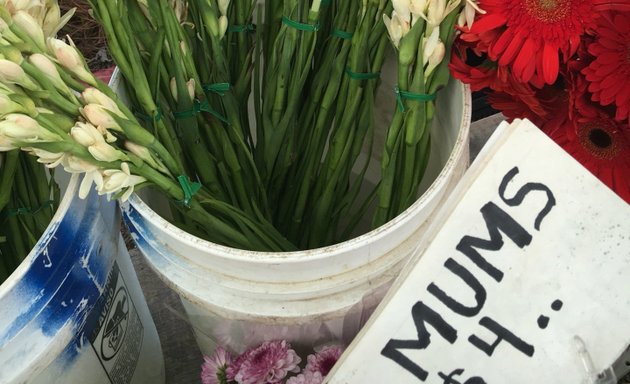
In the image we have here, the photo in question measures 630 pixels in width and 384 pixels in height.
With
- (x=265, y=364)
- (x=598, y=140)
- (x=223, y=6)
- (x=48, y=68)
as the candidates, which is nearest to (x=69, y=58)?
(x=48, y=68)

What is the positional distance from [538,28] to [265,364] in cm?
28

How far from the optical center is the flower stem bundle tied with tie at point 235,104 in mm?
366

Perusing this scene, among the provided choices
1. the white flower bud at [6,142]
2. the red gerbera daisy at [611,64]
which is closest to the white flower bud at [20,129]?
the white flower bud at [6,142]

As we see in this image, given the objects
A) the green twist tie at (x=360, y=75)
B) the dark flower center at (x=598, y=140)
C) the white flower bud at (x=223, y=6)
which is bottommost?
the dark flower center at (x=598, y=140)

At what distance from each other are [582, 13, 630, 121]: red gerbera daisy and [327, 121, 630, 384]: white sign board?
10cm

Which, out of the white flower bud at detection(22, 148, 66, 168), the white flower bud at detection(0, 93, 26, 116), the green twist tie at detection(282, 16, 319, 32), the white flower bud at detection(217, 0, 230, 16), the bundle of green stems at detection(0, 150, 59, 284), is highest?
the white flower bud at detection(0, 93, 26, 116)

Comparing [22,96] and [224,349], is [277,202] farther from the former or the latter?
[22,96]

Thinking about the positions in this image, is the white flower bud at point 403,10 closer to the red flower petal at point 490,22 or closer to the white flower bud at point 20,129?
the red flower petal at point 490,22

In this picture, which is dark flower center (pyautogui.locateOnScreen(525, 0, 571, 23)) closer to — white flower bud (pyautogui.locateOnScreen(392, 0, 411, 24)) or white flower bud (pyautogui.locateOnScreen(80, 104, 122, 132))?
white flower bud (pyautogui.locateOnScreen(392, 0, 411, 24))

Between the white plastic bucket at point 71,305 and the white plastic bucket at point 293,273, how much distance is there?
34 mm

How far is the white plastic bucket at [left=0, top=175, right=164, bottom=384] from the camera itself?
40 centimetres

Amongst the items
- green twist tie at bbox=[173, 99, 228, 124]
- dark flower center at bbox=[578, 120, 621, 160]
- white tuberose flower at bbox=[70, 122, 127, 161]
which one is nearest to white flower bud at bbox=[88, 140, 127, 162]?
white tuberose flower at bbox=[70, 122, 127, 161]

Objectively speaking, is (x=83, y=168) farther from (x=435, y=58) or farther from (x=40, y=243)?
(x=435, y=58)

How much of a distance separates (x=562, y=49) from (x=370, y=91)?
0.15m
